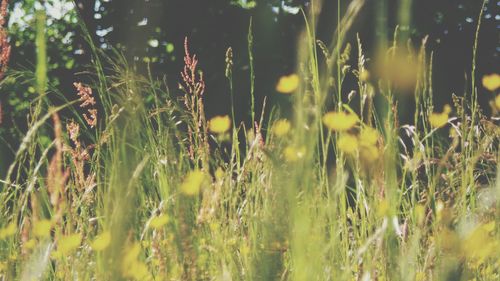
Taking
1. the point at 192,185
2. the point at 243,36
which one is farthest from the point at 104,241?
the point at 243,36

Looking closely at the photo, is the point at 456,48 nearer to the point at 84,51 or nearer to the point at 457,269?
the point at 84,51

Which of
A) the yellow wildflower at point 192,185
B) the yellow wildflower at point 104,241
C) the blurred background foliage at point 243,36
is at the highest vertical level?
the yellow wildflower at point 192,185

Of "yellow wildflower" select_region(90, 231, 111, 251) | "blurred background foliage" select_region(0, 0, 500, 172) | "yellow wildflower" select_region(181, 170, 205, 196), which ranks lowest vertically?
"blurred background foliage" select_region(0, 0, 500, 172)

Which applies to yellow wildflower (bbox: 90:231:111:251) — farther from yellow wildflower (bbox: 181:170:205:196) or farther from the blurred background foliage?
Result: the blurred background foliage

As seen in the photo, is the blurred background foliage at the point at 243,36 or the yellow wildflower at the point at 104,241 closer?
the yellow wildflower at the point at 104,241

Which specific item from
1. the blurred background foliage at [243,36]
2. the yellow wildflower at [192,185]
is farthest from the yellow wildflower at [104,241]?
the blurred background foliage at [243,36]

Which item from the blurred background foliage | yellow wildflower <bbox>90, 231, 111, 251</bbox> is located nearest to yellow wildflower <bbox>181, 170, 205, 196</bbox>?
yellow wildflower <bbox>90, 231, 111, 251</bbox>

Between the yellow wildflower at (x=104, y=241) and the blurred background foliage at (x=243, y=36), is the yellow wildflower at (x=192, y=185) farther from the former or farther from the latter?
the blurred background foliage at (x=243, y=36)

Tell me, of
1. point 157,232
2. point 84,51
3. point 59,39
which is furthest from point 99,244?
point 59,39

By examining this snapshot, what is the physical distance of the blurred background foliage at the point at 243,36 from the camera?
203 inches

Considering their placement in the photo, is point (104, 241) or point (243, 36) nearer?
point (104, 241)

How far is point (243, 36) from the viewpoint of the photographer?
5395mm

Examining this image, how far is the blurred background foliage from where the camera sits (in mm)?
5164

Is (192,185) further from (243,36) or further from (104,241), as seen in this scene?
(243,36)
